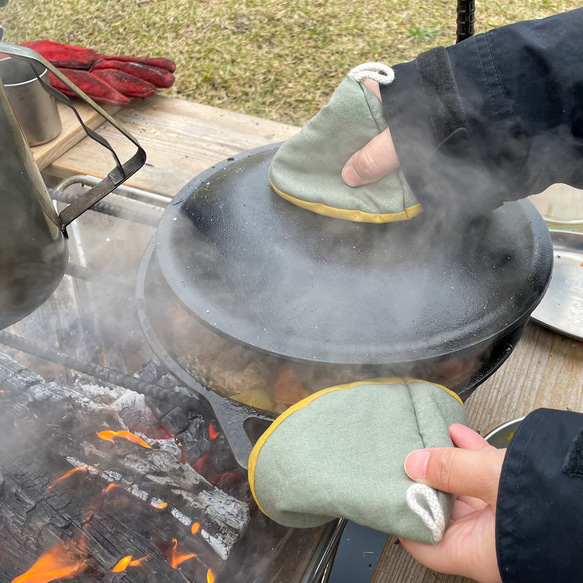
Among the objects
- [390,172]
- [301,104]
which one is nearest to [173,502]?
[390,172]

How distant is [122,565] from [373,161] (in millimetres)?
861

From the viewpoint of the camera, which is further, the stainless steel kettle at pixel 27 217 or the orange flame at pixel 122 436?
the orange flame at pixel 122 436

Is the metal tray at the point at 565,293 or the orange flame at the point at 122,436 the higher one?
the orange flame at the point at 122,436

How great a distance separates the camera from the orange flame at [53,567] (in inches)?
39.3

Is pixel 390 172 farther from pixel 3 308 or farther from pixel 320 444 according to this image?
pixel 3 308

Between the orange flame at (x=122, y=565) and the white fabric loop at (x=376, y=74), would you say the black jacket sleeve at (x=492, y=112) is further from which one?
the orange flame at (x=122, y=565)

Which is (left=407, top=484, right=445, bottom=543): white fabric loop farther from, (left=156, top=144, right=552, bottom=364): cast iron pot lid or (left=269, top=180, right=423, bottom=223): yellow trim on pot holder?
(left=269, top=180, right=423, bottom=223): yellow trim on pot holder

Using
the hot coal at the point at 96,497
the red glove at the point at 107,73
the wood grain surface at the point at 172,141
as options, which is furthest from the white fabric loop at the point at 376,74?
the red glove at the point at 107,73

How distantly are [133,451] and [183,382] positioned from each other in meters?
0.26

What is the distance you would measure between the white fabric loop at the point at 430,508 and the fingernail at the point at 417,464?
2 centimetres

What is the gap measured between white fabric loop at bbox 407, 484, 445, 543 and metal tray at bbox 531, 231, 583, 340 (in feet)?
3.05

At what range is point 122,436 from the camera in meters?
1.19

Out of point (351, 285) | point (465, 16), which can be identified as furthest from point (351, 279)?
point (465, 16)

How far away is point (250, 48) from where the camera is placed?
3.58 meters
